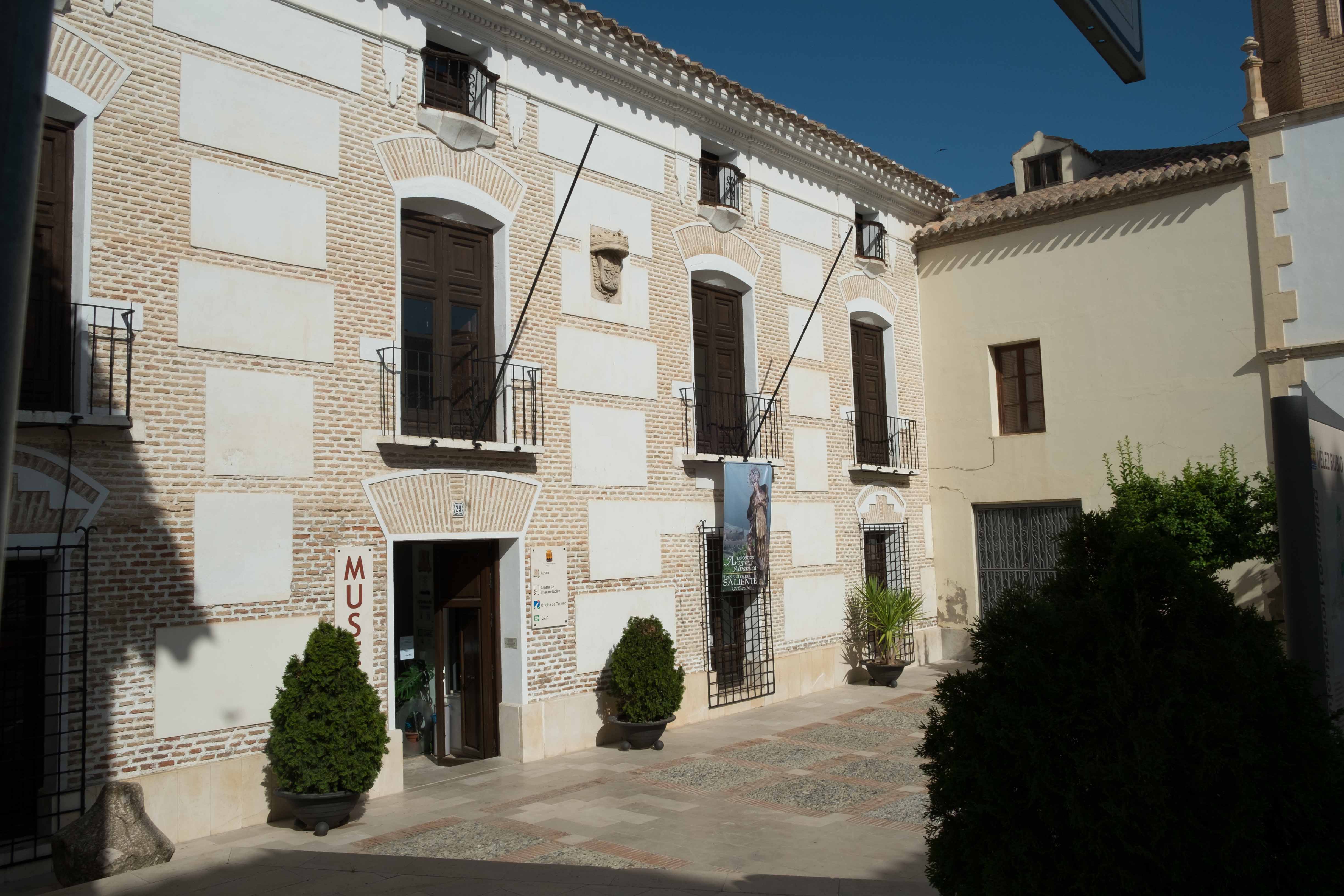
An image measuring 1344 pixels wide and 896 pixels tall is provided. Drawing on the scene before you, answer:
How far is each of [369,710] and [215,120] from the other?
5.51 m

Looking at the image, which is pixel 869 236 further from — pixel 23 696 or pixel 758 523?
pixel 23 696

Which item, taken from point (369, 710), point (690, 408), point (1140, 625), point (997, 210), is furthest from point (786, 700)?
point (1140, 625)

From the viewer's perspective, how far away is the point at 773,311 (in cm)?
1545

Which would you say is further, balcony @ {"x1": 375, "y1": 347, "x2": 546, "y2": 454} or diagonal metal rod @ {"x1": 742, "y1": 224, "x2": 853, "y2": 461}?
diagonal metal rod @ {"x1": 742, "y1": 224, "x2": 853, "y2": 461}

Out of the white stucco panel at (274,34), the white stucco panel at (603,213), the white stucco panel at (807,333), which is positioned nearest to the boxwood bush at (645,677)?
the white stucco panel at (603,213)

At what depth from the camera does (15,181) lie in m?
2.12

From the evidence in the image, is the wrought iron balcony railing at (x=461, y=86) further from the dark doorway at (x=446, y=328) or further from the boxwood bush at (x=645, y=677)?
the boxwood bush at (x=645, y=677)

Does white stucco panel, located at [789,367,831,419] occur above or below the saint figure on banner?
above

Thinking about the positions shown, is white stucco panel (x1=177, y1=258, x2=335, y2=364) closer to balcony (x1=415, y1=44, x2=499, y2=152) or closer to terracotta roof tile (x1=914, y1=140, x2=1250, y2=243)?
balcony (x1=415, y1=44, x2=499, y2=152)

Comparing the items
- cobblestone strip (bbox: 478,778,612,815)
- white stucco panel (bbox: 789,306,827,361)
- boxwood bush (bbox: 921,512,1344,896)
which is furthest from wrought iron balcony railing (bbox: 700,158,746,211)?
boxwood bush (bbox: 921,512,1344,896)

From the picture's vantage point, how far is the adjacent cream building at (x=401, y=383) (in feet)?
27.5

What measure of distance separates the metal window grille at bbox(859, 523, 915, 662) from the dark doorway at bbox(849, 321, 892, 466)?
3.78 feet

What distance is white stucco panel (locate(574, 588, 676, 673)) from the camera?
1199 centimetres

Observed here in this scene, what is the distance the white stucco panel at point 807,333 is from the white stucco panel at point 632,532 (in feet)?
11.6
